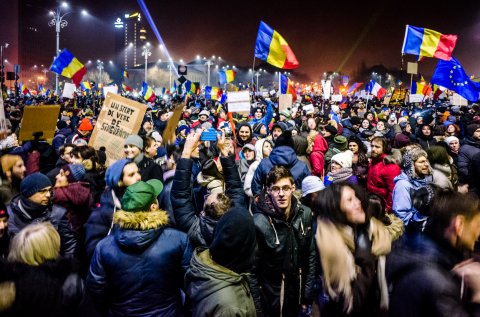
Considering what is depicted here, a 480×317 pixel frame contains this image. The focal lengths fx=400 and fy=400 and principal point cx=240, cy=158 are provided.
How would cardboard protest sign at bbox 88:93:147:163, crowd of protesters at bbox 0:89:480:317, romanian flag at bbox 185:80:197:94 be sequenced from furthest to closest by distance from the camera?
romanian flag at bbox 185:80:197:94
cardboard protest sign at bbox 88:93:147:163
crowd of protesters at bbox 0:89:480:317

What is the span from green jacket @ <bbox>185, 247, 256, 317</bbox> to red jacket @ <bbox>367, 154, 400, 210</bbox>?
3.91m

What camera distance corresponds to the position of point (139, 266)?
3090 millimetres

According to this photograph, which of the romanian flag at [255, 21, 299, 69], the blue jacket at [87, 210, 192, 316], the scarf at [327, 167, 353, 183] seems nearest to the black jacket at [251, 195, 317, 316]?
the blue jacket at [87, 210, 192, 316]

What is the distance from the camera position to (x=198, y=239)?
343 centimetres

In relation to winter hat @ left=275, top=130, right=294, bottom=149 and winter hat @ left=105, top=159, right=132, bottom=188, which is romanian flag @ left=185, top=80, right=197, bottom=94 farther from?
winter hat @ left=105, top=159, right=132, bottom=188

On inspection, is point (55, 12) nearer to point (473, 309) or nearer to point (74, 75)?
point (74, 75)

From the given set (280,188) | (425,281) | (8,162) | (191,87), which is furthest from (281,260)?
(191,87)

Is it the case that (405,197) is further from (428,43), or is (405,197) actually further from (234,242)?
(428,43)

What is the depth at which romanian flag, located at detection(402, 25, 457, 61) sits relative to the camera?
444 inches

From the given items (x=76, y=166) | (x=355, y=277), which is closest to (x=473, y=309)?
(x=355, y=277)

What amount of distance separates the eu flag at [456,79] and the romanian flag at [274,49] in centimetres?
403

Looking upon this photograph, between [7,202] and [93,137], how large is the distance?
2.53m

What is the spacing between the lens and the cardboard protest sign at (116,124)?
6.74 metres

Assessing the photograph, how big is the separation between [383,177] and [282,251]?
3.15m
